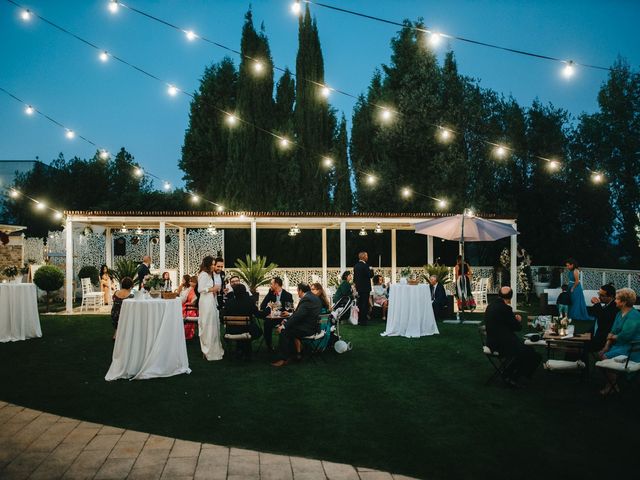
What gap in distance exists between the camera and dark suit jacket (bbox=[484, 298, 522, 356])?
607 centimetres

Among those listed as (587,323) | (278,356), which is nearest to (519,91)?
(587,323)

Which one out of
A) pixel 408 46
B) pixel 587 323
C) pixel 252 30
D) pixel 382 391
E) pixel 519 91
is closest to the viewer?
pixel 382 391

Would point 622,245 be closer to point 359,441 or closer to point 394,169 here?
point 394,169

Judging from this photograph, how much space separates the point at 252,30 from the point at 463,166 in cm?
1377

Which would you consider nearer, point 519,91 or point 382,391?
point 382,391

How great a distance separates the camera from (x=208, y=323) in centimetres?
764

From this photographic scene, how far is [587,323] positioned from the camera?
38.1 ft

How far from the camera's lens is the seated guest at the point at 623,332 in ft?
18.4

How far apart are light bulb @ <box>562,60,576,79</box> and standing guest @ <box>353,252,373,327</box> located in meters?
5.04

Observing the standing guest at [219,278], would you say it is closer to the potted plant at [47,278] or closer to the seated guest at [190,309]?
the seated guest at [190,309]

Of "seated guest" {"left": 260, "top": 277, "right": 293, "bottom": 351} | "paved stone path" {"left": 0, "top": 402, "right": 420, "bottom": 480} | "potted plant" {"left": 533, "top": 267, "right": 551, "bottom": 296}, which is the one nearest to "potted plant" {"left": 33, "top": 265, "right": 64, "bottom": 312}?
"seated guest" {"left": 260, "top": 277, "right": 293, "bottom": 351}

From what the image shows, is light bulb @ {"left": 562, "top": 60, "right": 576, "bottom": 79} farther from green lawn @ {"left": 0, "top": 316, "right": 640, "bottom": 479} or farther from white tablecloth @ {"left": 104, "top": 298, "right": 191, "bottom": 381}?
white tablecloth @ {"left": 104, "top": 298, "right": 191, "bottom": 381}

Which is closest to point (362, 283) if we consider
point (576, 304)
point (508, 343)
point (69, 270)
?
point (576, 304)

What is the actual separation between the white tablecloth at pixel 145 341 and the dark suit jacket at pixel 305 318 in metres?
1.67
